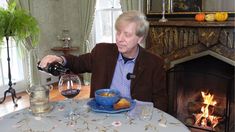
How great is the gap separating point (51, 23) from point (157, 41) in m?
2.22

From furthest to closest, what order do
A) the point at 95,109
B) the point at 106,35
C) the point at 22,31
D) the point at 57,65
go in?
the point at 106,35
the point at 22,31
the point at 57,65
the point at 95,109

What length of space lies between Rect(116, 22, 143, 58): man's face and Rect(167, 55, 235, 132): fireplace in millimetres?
1426

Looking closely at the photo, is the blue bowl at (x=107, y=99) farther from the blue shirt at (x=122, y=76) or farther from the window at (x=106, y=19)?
the window at (x=106, y=19)

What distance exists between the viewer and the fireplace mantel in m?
2.69

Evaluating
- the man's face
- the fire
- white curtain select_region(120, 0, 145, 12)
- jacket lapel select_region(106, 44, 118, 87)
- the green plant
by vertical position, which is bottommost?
the fire

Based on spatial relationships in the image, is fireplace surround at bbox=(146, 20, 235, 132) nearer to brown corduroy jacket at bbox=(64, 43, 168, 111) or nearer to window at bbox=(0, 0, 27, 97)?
brown corduroy jacket at bbox=(64, 43, 168, 111)

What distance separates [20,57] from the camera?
414cm

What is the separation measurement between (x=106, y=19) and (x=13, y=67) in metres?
1.67

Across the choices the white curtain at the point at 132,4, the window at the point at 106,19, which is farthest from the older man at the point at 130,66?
the window at the point at 106,19

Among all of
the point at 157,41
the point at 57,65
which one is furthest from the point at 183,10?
the point at 57,65

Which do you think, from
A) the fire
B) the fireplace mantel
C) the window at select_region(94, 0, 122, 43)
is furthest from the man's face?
the window at select_region(94, 0, 122, 43)

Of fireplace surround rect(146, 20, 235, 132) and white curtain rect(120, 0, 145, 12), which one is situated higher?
white curtain rect(120, 0, 145, 12)

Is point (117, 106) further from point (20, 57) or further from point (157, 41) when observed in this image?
point (20, 57)

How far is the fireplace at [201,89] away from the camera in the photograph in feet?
9.05
